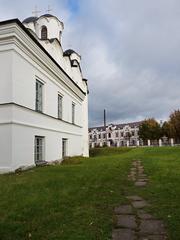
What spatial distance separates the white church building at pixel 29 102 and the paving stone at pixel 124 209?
7.46 m

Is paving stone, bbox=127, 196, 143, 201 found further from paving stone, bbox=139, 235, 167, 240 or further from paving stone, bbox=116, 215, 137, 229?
paving stone, bbox=139, 235, 167, 240

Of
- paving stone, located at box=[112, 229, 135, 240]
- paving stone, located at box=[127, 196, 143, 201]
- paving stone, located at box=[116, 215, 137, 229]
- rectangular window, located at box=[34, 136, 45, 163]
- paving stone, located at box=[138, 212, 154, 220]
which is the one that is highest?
rectangular window, located at box=[34, 136, 45, 163]

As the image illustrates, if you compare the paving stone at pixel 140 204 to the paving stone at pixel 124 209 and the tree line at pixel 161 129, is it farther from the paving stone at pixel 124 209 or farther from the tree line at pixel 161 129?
the tree line at pixel 161 129

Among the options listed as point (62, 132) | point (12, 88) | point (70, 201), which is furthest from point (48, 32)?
point (70, 201)

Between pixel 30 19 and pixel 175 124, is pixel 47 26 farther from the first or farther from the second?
pixel 175 124

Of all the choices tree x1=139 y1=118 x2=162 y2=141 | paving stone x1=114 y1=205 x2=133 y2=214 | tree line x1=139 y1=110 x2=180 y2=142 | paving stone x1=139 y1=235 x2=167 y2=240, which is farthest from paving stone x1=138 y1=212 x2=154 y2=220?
tree x1=139 y1=118 x2=162 y2=141

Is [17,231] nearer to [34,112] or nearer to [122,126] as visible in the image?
[34,112]

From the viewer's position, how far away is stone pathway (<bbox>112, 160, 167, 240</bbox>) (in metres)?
4.36

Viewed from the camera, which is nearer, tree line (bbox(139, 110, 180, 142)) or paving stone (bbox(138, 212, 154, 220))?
paving stone (bbox(138, 212, 154, 220))

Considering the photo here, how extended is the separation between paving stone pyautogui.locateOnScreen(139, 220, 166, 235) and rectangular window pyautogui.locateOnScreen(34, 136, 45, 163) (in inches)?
441

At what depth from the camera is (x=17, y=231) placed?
4566 mm

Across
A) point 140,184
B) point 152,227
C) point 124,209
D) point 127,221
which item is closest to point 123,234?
point 152,227

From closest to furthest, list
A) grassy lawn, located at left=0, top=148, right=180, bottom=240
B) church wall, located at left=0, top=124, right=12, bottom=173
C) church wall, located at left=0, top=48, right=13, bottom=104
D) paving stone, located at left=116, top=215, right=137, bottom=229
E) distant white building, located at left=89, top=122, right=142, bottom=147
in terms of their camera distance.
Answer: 1. grassy lawn, located at left=0, top=148, right=180, bottom=240
2. paving stone, located at left=116, top=215, right=137, bottom=229
3. church wall, located at left=0, top=124, right=12, bottom=173
4. church wall, located at left=0, top=48, right=13, bottom=104
5. distant white building, located at left=89, top=122, right=142, bottom=147

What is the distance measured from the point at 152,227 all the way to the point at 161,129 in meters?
73.5
